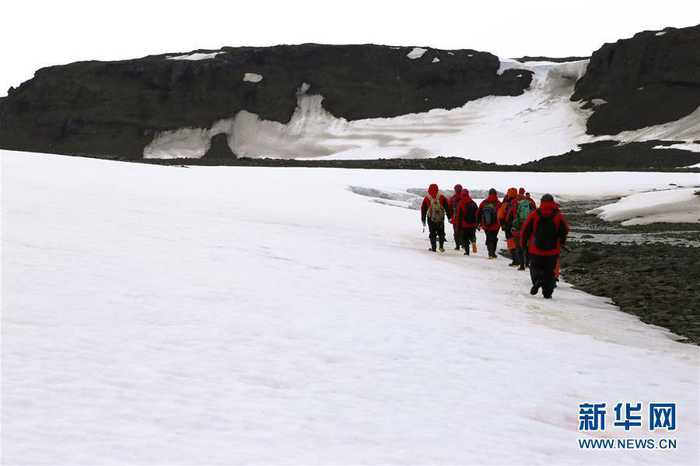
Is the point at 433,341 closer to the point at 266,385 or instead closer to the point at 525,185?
the point at 266,385

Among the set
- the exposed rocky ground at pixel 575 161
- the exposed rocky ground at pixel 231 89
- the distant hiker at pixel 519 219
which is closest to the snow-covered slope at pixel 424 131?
the exposed rocky ground at pixel 231 89

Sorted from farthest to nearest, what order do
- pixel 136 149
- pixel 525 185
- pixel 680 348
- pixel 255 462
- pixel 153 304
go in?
pixel 136 149, pixel 525 185, pixel 680 348, pixel 153 304, pixel 255 462

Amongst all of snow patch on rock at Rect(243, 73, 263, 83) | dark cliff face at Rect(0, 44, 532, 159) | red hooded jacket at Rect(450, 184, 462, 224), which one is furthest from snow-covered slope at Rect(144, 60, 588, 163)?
red hooded jacket at Rect(450, 184, 462, 224)

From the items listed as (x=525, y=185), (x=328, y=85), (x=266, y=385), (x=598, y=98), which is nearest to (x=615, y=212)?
(x=525, y=185)

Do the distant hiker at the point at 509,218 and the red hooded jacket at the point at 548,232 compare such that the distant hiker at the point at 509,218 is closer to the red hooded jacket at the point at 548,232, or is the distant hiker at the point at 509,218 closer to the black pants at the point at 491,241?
the black pants at the point at 491,241

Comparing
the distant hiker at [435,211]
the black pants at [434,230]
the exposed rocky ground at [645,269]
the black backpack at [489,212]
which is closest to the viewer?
the exposed rocky ground at [645,269]

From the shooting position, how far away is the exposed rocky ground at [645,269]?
1345 centimetres

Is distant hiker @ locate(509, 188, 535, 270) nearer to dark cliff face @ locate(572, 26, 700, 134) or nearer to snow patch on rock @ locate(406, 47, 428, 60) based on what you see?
dark cliff face @ locate(572, 26, 700, 134)

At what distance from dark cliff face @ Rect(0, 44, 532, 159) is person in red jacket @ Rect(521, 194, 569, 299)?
111608 mm

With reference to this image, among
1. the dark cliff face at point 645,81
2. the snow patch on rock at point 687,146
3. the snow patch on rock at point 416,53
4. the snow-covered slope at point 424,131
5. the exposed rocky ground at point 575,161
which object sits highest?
the snow patch on rock at point 416,53

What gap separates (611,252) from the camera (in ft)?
68.6

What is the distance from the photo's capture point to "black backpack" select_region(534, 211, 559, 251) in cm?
1359

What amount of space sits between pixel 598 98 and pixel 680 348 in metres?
110

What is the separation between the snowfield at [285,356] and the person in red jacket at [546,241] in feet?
1.32
